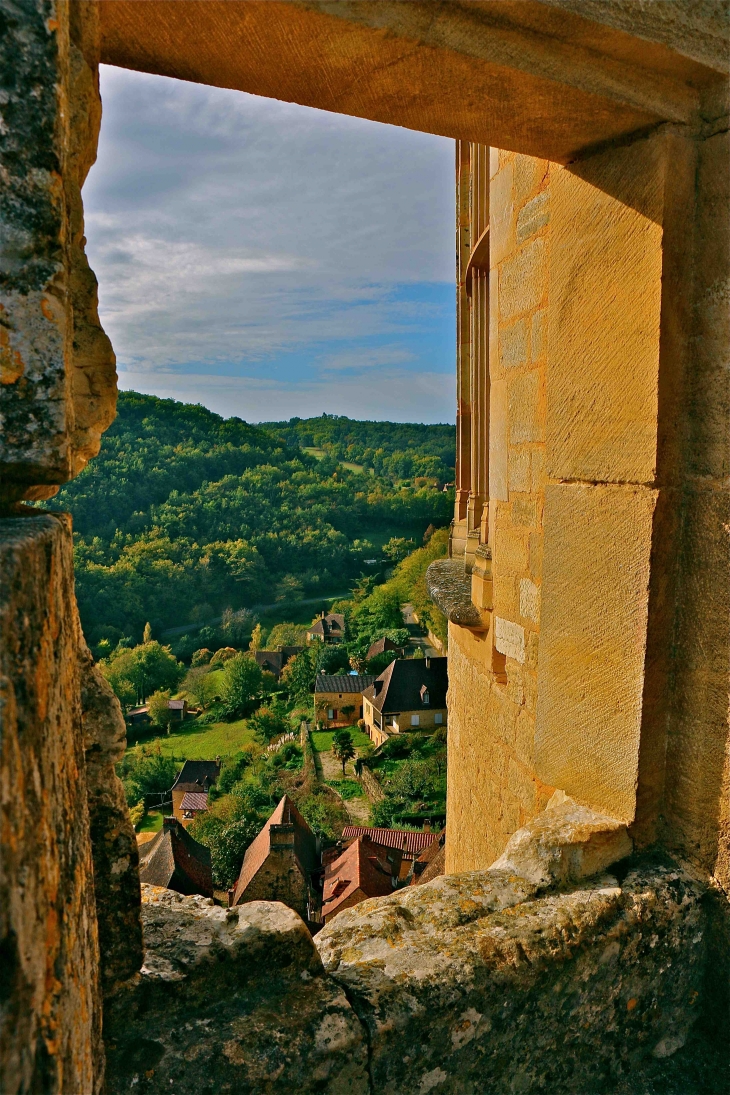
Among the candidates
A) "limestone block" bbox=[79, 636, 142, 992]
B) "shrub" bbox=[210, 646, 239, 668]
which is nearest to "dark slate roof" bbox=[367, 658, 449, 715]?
"shrub" bbox=[210, 646, 239, 668]

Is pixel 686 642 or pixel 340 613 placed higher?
pixel 686 642

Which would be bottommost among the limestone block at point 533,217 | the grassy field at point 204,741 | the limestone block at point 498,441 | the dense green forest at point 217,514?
the grassy field at point 204,741

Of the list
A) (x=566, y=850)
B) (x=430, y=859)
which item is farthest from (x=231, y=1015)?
(x=430, y=859)

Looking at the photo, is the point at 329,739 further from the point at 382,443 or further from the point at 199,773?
the point at 382,443

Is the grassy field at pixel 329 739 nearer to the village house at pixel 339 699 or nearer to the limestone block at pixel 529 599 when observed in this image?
the village house at pixel 339 699

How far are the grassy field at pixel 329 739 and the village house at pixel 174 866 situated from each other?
48.4 feet

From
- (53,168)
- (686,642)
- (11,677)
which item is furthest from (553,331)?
(11,677)

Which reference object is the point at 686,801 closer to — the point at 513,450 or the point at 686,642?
the point at 686,642

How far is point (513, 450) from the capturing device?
2486 mm

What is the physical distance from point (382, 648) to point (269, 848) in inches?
934

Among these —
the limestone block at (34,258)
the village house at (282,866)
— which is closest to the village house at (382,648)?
the village house at (282,866)

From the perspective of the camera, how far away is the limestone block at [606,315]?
1.67 meters

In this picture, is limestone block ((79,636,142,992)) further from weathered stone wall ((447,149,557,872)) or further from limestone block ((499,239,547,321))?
limestone block ((499,239,547,321))

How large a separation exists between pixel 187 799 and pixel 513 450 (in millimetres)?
29906
